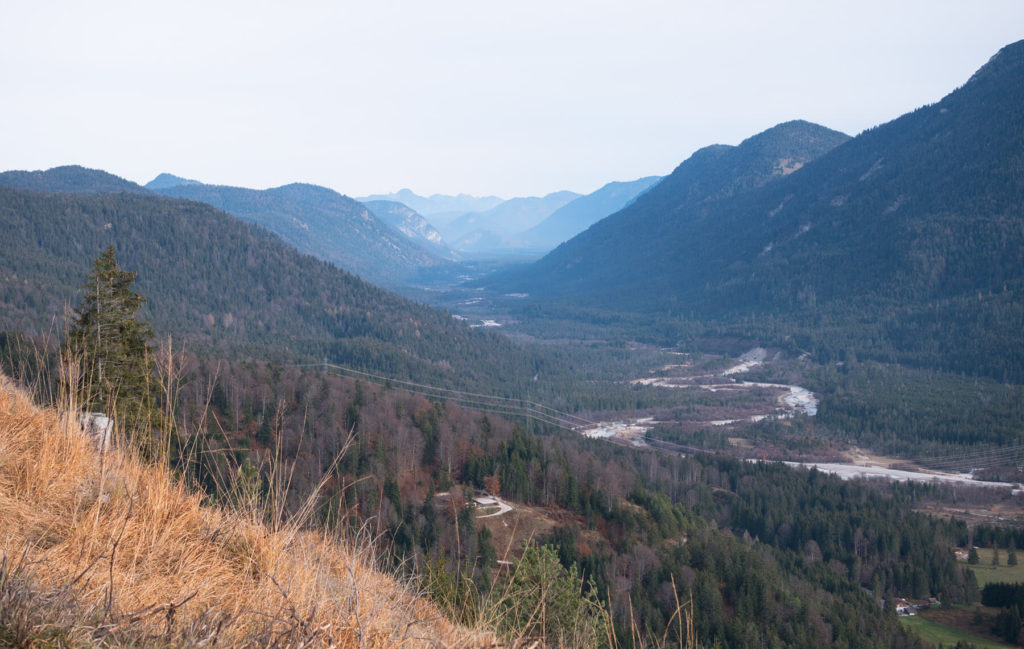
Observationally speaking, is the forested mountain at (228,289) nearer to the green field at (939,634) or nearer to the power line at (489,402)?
the power line at (489,402)

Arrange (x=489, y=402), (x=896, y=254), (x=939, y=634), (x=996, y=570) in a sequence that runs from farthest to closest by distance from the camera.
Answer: (x=896, y=254)
(x=489, y=402)
(x=996, y=570)
(x=939, y=634)

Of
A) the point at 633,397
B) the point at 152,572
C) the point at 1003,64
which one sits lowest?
the point at 633,397

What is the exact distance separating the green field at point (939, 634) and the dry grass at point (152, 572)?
125 feet

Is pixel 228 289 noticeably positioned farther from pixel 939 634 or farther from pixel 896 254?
pixel 896 254

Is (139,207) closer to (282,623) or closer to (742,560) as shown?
(742,560)

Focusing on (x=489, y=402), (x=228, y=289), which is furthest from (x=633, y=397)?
(x=228, y=289)

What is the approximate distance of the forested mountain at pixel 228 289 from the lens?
96938 millimetres

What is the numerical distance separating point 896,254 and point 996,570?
10256 centimetres

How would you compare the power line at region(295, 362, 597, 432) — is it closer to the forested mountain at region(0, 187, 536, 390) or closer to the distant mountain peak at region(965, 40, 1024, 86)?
the forested mountain at region(0, 187, 536, 390)

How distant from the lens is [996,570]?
Answer: 4331cm

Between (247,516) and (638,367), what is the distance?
359 feet

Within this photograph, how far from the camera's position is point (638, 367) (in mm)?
112000

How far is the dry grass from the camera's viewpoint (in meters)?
2.86

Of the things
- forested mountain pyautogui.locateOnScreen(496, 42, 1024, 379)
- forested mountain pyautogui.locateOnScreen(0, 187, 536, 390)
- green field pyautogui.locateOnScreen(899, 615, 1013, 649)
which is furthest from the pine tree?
forested mountain pyautogui.locateOnScreen(496, 42, 1024, 379)
